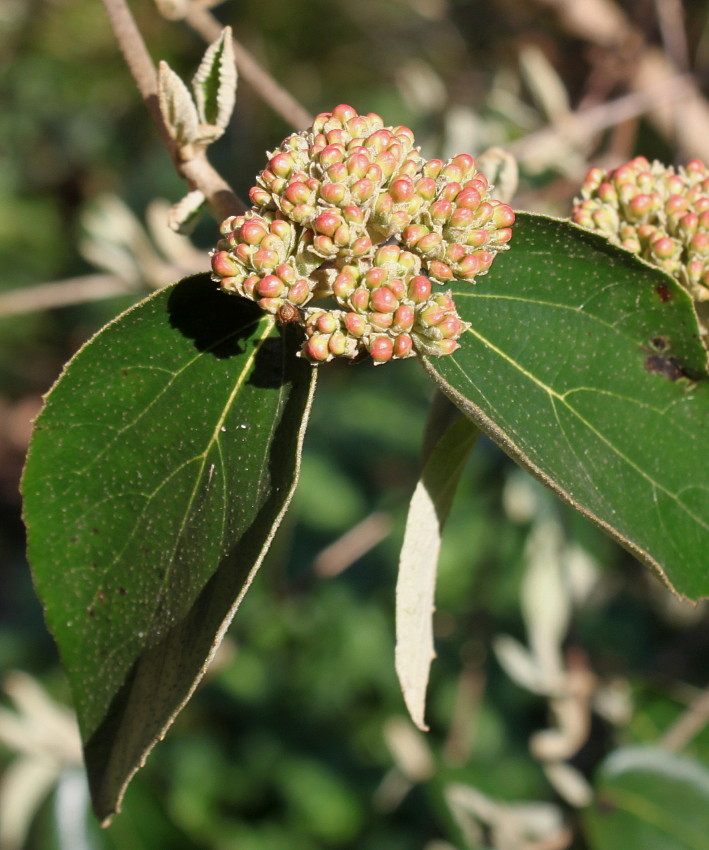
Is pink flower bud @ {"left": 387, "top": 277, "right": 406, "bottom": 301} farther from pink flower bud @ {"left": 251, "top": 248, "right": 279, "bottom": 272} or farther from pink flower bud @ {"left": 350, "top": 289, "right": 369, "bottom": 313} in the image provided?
pink flower bud @ {"left": 251, "top": 248, "right": 279, "bottom": 272}

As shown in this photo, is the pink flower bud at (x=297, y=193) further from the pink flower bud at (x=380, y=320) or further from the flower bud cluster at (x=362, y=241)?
the pink flower bud at (x=380, y=320)

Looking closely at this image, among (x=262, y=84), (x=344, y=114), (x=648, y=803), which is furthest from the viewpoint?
(x=648, y=803)

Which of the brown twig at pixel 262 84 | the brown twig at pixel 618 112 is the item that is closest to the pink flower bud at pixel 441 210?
the brown twig at pixel 262 84

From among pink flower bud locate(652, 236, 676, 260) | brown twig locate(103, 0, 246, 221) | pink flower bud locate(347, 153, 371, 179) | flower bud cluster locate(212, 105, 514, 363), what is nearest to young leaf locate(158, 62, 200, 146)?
brown twig locate(103, 0, 246, 221)

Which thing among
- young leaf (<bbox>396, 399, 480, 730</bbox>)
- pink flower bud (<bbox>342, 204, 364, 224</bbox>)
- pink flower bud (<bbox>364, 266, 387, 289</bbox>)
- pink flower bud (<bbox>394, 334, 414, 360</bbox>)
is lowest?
young leaf (<bbox>396, 399, 480, 730</bbox>)

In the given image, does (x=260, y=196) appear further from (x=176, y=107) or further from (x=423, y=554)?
(x=423, y=554)

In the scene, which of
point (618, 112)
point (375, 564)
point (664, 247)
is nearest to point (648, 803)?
point (664, 247)
